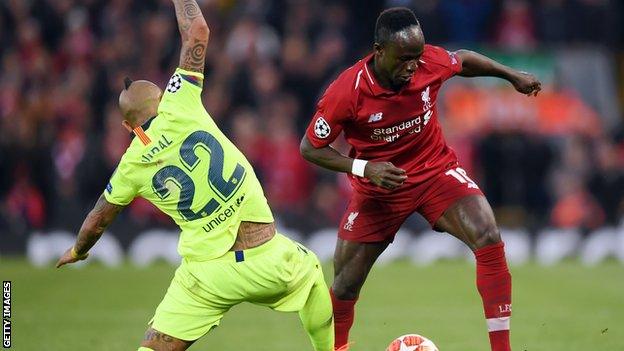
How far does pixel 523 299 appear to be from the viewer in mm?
15047

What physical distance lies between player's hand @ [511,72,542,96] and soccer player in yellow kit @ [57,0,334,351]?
2.42 meters

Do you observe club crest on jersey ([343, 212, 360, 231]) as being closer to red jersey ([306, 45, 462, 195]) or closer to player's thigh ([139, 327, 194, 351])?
red jersey ([306, 45, 462, 195])

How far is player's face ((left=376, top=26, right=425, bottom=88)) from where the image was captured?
28.9 ft

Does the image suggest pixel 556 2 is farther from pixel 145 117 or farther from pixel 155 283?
pixel 145 117

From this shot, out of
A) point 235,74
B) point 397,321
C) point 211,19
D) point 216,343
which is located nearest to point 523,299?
point 397,321

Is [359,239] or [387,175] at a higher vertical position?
[387,175]

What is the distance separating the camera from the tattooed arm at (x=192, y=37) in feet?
27.9

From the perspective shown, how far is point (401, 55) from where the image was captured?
8867 mm

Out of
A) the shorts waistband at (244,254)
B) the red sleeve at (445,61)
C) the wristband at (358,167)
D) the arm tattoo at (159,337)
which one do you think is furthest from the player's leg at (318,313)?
the red sleeve at (445,61)

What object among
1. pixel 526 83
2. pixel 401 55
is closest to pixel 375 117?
pixel 401 55

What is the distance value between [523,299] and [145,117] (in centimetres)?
779

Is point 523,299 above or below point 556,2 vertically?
below

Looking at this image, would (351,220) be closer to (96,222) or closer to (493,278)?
(493,278)

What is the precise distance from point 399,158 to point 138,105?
7.20ft
